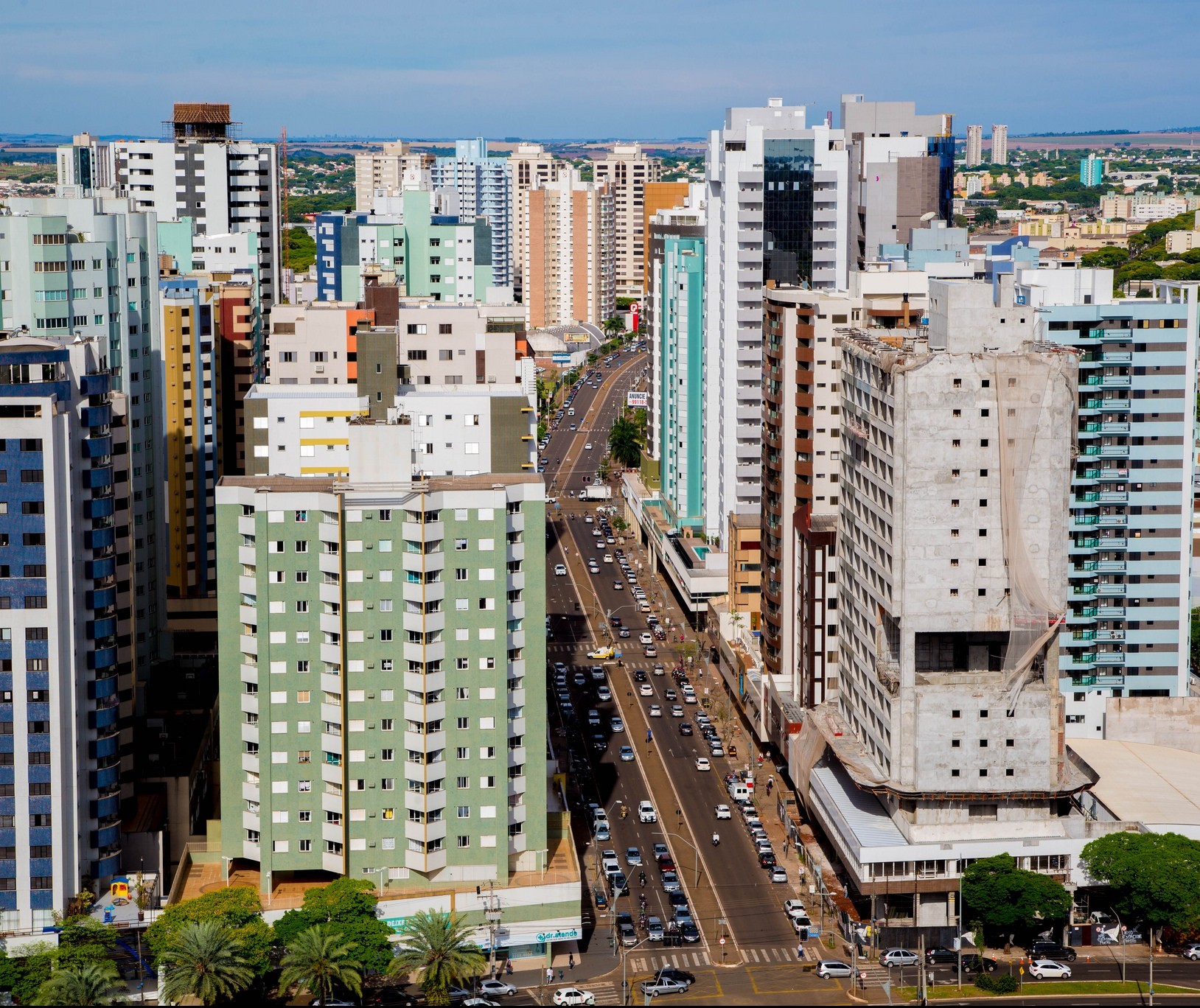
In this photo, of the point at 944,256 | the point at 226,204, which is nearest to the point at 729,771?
the point at 944,256

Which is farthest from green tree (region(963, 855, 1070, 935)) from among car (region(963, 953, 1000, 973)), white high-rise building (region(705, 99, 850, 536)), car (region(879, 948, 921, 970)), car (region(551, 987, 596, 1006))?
white high-rise building (region(705, 99, 850, 536))

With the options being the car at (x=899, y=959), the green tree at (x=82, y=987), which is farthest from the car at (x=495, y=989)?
the car at (x=899, y=959)

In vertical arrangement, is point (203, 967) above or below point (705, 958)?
above

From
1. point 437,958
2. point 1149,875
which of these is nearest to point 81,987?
point 437,958

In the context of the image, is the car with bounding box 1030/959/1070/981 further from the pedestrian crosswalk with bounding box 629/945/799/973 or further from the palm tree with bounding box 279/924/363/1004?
the palm tree with bounding box 279/924/363/1004

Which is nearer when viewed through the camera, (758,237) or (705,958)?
(705,958)

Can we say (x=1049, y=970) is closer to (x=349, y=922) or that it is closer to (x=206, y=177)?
(x=349, y=922)
